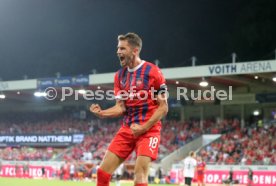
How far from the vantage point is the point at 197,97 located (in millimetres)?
42688

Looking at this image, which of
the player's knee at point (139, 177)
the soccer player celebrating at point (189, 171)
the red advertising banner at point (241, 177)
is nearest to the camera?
the player's knee at point (139, 177)

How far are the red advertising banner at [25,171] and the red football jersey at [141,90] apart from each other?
30884mm

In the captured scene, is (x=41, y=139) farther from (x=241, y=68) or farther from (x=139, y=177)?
(x=139, y=177)

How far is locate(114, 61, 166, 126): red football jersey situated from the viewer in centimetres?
696

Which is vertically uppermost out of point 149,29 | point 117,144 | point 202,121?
point 149,29

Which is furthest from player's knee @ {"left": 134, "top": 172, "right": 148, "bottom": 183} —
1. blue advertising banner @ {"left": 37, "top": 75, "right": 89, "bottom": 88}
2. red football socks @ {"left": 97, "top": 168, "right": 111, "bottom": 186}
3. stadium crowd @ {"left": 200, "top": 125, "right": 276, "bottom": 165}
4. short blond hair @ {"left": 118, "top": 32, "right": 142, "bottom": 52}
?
blue advertising banner @ {"left": 37, "top": 75, "right": 89, "bottom": 88}

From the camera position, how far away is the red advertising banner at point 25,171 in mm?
37219

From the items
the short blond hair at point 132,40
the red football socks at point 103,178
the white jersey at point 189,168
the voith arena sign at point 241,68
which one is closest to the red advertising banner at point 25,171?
the voith arena sign at point 241,68

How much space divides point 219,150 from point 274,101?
752 centimetres

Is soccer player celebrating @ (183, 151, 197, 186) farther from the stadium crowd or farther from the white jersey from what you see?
the stadium crowd

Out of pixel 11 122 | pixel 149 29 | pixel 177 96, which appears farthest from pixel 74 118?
pixel 149 29

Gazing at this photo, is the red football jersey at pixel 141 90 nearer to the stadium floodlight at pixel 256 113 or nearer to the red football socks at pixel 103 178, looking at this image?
the red football socks at pixel 103 178

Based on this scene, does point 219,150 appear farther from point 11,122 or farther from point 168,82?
point 11,122

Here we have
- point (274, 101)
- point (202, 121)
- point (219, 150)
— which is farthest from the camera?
point (202, 121)
